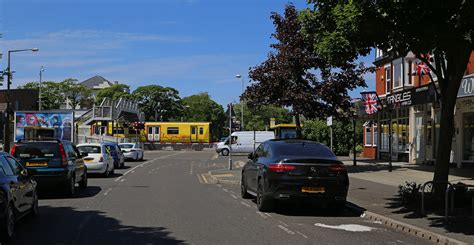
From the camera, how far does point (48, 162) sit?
1459 cm

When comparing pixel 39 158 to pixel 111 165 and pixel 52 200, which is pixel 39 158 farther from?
pixel 111 165

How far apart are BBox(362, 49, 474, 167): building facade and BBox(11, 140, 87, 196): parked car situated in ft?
34.8

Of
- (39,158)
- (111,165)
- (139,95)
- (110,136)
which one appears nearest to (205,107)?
(139,95)

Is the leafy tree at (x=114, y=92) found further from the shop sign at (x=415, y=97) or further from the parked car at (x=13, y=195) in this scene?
the parked car at (x=13, y=195)

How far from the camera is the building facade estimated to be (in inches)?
915

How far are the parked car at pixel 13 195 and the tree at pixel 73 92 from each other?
107 m

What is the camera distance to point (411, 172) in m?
22.7

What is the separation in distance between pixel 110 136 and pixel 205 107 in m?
62.1

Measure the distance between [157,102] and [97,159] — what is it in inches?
3907

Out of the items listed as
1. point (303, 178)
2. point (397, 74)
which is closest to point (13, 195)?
point (303, 178)

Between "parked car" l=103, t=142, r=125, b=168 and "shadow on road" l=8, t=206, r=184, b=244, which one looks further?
"parked car" l=103, t=142, r=125, b=168

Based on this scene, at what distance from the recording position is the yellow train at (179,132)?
63844 millimetres

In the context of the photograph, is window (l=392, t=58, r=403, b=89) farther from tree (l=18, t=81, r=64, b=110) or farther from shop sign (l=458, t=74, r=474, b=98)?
tree (l=18, t=81, r=64, b=110)

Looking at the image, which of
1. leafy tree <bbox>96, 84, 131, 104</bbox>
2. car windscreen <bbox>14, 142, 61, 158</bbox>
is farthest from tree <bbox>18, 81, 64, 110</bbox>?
car windscreen <bbox>14, 142, 61, 158</bbox>
